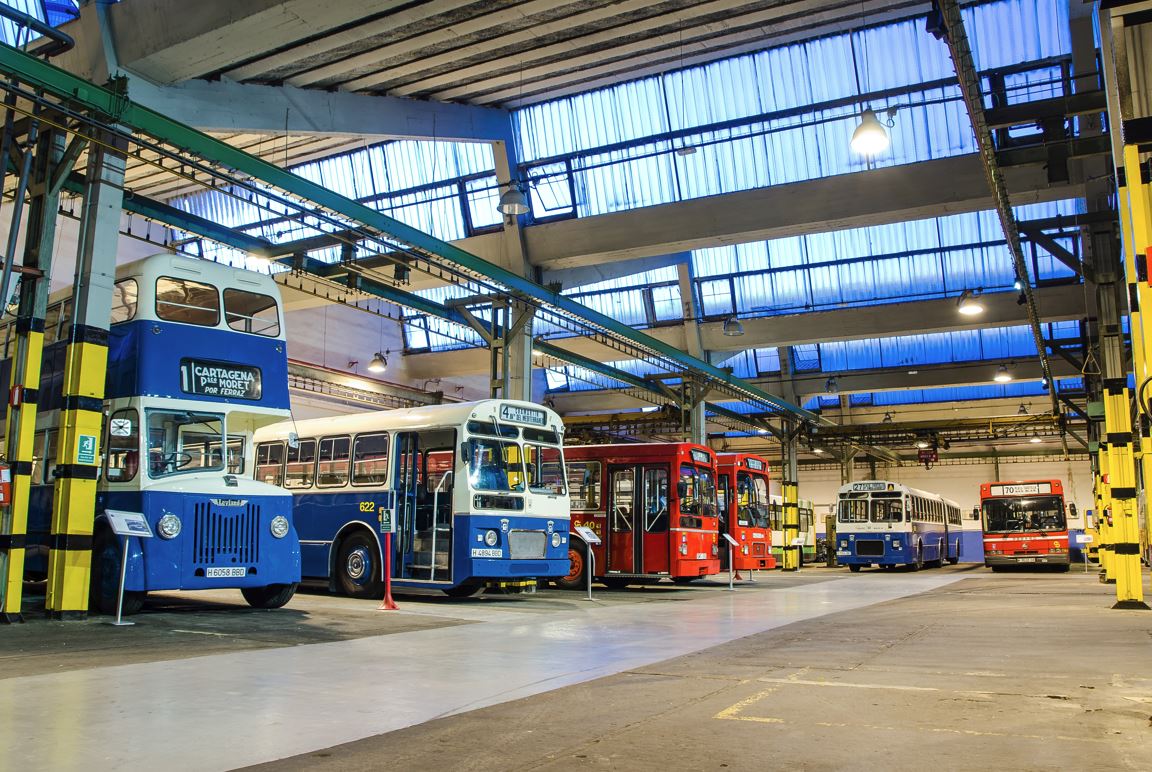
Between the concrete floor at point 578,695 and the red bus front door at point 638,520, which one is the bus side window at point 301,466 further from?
the red bus front door at point 638,520

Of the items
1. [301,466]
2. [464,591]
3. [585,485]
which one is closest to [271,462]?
[301,466]

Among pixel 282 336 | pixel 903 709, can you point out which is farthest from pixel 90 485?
pixel 903 709

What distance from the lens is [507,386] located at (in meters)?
21.0

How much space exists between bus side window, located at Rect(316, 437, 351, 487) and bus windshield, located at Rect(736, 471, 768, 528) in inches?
454

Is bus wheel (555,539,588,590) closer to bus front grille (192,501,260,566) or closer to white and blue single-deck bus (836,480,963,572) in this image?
bus front grille (192,501,260,566)

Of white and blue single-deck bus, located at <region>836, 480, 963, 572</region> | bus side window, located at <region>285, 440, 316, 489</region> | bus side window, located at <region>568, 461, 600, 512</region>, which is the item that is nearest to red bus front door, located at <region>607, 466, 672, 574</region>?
bus side window, located at <region>568, 461, 600, 512</region>

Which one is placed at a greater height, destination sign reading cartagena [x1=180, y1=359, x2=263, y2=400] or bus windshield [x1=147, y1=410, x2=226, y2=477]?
destination sign reading cartagena [x1=180, y1=359, x2=263, y2=400]

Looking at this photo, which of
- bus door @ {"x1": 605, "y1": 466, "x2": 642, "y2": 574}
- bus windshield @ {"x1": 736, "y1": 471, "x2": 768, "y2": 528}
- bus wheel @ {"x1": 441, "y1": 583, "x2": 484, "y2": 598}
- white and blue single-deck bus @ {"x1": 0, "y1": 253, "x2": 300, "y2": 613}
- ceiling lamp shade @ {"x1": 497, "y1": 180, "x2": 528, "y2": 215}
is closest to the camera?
white and blue single-deck bus @ {"x1": 0, "y1": 253, "x2": 300, "y2": 613}

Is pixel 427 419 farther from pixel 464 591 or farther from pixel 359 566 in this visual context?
pixel 464 591

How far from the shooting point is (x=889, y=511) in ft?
102

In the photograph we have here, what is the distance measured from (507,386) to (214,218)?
39.9 ft

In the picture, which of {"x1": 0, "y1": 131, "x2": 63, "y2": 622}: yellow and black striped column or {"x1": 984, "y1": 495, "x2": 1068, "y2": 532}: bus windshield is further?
{"x1": 984, "y1": 495, "x2": 1068, "y2": 532}: bus windshield

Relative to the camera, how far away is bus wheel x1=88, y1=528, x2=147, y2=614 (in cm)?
1043

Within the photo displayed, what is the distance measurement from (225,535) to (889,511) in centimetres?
2521
